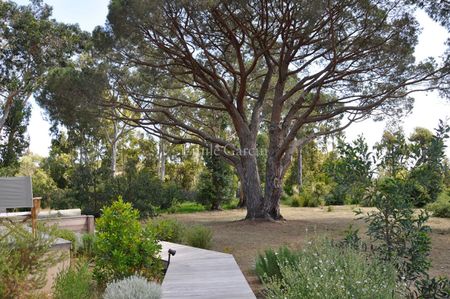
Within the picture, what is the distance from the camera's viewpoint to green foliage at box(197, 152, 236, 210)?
1884 centimetres

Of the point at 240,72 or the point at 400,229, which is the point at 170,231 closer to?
the point at 400,229

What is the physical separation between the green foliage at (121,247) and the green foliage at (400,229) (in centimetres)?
250

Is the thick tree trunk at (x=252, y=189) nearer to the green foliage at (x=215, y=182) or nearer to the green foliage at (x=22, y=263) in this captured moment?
the green foliage at (x=215, y=182)

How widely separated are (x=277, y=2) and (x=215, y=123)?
1132cm

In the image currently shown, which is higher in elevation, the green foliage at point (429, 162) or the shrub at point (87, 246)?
the green foliage at point (429, 162)

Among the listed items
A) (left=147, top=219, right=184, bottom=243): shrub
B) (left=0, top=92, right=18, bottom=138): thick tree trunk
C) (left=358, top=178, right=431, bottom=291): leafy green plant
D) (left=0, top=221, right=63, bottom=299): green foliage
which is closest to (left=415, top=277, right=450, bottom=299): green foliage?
(left=358, top=178, right=431, bottom=291): leafy green plant

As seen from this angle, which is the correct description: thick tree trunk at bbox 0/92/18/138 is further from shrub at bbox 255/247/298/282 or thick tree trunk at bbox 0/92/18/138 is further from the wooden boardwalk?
shrub at bbox 255/247/298/282

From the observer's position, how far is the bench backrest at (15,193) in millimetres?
5777

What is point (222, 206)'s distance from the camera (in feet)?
65.3

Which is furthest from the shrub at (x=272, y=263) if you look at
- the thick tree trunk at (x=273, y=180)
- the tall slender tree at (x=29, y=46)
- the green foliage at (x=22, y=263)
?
the tall slender tree at (x=29, y=46)

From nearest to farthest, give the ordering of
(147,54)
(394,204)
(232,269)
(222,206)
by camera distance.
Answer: (394,204)
(232,269)
(147,54)
(222,206)

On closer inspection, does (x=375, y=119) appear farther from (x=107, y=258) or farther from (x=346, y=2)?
(x=107, y=258)

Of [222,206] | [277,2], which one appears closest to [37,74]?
[222,206]

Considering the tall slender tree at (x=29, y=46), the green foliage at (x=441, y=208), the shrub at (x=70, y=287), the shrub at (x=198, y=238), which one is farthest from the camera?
the tall slender tree at (x=29, y=46)
